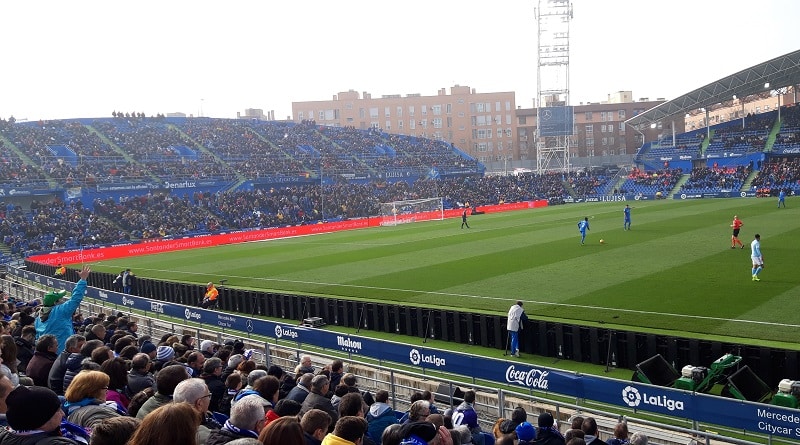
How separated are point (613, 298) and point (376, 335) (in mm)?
8029

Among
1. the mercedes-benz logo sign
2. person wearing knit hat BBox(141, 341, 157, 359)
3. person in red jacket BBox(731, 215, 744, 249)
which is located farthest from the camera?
person in red jacket BBox(731, 215, 744, 249)

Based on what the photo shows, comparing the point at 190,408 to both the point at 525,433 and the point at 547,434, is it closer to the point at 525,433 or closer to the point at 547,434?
the point at 525,433

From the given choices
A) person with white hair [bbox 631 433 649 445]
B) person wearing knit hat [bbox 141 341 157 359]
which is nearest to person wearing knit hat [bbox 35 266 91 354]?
person wearing knit hat [bbox 141 341 157 359]

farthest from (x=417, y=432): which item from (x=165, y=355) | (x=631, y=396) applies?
(x=631, y=396)

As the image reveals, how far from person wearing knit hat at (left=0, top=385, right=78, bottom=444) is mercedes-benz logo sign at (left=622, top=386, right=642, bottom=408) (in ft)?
33.4

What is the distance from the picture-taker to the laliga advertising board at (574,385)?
35.8 feet

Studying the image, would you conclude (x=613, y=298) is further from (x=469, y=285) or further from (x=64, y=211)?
(x=64, y=211)

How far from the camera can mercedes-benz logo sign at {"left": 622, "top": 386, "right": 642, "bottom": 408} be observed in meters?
12.4

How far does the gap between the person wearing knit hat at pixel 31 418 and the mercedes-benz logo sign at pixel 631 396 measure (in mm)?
10192

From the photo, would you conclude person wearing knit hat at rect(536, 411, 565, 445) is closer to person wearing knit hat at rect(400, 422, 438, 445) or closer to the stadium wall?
person wearing knit hat at rect(400, 422, 438, 445)

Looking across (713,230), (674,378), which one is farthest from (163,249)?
(674,378)

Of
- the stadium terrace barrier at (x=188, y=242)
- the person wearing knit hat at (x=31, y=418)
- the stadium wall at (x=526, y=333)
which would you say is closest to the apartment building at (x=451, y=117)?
the stadium terrace barrier at (x=188, y=242)

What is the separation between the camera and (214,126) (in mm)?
92812

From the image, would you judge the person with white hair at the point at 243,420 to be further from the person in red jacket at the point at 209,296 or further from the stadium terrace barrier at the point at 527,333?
the person in red jacket at the point at 209,296
